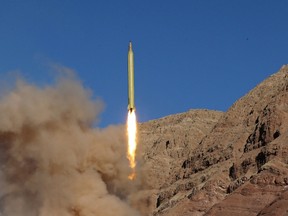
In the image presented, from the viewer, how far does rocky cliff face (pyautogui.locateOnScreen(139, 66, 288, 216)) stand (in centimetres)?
7306

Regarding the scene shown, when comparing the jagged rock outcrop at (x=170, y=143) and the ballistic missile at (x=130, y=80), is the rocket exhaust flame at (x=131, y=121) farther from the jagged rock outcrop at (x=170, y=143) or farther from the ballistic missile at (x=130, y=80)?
the jagged rock outcrop at (x=170, y=143)

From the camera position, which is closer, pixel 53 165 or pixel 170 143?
pixel 53 165

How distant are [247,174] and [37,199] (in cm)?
3001

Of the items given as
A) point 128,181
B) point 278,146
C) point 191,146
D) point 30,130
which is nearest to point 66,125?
point 30,130

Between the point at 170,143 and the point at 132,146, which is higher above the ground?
the point at 170,143

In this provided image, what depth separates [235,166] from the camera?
85.6m

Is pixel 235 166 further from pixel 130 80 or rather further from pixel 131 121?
pixel 130 80

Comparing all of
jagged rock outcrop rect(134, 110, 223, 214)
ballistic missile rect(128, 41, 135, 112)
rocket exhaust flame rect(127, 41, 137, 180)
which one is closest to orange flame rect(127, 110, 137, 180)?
rocket exhaust flame rect(127, 41, 137, 180)

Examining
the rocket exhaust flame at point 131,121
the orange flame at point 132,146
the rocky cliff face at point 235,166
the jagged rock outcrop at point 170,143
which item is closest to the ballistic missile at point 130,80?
the rocket exhaust flame at point 131,121

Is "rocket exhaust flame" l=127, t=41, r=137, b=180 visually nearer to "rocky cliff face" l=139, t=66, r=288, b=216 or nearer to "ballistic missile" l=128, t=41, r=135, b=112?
"ballistic missile" l=128, t=41, r=135, b=112

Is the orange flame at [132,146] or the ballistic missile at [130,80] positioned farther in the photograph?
the orange flame at [132,146]

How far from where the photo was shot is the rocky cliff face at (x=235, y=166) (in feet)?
240

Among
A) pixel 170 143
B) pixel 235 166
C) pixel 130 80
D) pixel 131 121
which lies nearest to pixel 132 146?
pixel 131 121

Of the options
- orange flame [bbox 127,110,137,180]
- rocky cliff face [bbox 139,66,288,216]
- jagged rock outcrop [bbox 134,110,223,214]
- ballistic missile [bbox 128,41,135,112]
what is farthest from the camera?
jagged rock outcrop [bbox 134,110,223,214]
